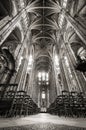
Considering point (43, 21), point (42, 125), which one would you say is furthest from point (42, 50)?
point (42, 125)

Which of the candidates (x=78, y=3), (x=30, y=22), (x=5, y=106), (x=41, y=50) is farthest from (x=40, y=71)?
(x=5, y=106)

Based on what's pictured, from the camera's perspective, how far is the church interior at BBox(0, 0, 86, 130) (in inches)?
219

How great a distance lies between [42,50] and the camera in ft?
80.1

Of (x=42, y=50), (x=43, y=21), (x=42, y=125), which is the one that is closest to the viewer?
(x=42, y=125)

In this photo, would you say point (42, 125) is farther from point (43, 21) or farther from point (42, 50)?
point (42, 50)

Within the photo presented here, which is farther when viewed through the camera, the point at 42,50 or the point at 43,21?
the point at 42,50

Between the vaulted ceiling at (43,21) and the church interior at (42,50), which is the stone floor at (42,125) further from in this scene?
the vaulted ceiling at (43,21)

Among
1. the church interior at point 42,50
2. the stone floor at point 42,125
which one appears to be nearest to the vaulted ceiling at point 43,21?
the church interior at point 42,50

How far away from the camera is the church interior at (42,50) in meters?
5.55

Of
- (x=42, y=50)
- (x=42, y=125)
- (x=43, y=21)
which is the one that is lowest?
(x=42, y=125)

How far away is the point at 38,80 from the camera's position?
1185 inches

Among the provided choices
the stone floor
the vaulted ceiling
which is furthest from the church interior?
the stone floor

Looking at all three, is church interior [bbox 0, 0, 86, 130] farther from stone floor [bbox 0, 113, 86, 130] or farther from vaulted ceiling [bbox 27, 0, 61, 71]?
stone floor [bbox 0, 113, 86, 130]

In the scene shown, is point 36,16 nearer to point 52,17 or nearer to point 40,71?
point 52,17
